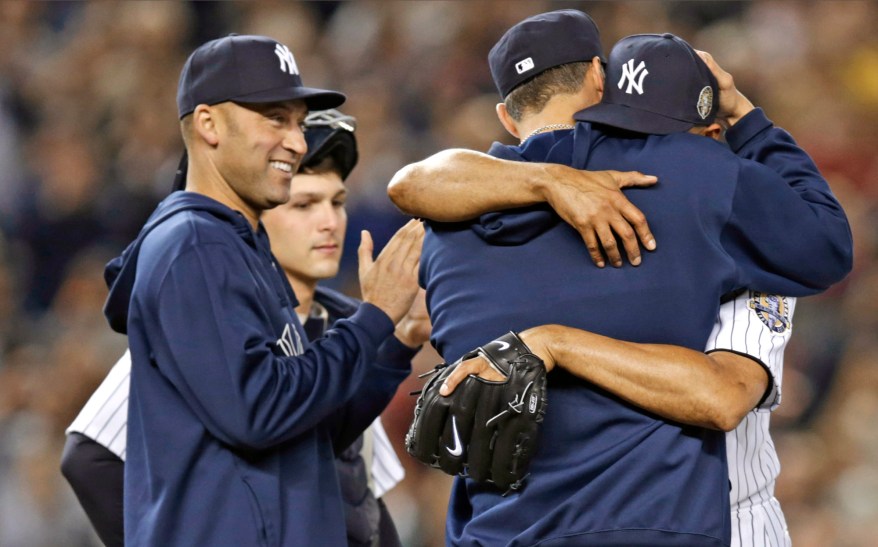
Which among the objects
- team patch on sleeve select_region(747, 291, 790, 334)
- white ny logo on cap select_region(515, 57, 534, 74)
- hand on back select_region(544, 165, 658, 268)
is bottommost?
team patch on sleeve select_region(747, 291, 790, 334)

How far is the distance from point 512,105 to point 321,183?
120cm

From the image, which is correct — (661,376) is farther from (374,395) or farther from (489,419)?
(374,395)

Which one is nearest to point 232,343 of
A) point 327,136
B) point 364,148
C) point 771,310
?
point 771,310

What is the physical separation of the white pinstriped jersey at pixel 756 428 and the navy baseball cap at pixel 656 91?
1.18 ft

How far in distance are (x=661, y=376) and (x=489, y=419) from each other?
1.02 ft

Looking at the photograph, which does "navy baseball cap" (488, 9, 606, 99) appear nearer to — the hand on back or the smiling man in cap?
the hand on back

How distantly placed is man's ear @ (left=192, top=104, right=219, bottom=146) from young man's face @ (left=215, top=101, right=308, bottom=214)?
0.01 metres

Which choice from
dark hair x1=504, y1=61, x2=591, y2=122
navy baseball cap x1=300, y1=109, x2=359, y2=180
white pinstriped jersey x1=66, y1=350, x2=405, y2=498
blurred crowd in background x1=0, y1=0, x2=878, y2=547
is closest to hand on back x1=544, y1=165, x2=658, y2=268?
dark hair x1=504, y1=61, x2=591, y2=122

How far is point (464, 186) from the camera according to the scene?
90.9 inches

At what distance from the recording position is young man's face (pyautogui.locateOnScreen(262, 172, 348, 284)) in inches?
139

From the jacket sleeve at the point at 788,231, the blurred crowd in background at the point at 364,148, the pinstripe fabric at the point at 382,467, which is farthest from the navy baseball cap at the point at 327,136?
the blurred crowd in background at the point at 364,148

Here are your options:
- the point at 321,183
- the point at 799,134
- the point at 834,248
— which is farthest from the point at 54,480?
the point at 834,248

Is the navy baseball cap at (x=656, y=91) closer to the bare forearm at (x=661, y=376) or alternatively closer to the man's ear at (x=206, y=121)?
the bare forearm at (x=661, y=376)

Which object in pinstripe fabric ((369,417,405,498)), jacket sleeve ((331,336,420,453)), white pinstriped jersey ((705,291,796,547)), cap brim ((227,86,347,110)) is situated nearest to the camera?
white pinstriped jersey ((705,291,796,547))
